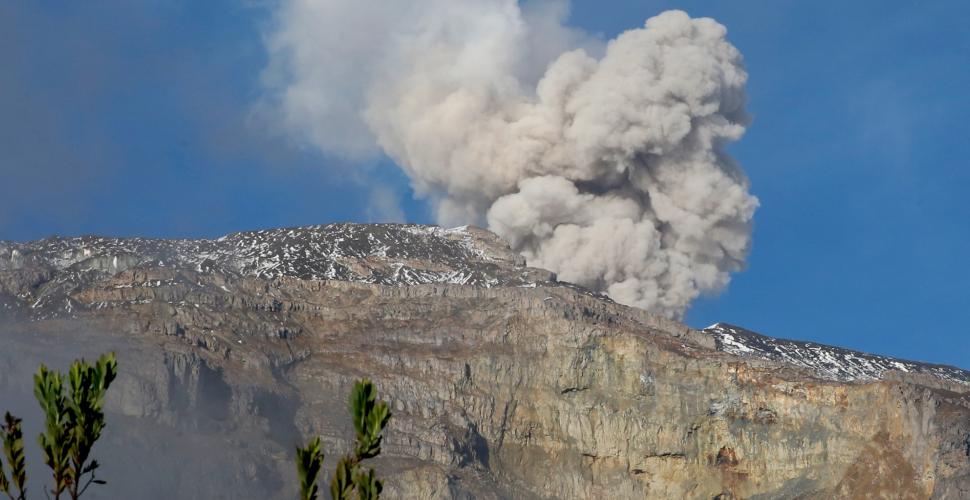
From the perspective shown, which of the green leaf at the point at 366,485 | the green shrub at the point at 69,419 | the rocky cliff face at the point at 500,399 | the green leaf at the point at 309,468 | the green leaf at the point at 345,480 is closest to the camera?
the green leaf at the point at 309,468

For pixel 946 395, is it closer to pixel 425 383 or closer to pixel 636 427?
pixel 636 427

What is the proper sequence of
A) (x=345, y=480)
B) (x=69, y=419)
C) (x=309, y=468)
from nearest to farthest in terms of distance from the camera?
(x=309, y=468) < (x=345, y=480) < (x=69, y=419)

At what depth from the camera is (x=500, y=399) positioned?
191500 millimetres

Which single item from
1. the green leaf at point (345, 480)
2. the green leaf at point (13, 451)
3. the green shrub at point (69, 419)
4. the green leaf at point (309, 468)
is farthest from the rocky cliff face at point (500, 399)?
the green leaf at point (309, 468)

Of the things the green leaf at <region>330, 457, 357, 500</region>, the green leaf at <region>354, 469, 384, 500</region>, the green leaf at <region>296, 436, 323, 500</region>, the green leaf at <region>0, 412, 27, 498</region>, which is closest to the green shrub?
the green leaf at <region>0, 412, 27, 498</region>

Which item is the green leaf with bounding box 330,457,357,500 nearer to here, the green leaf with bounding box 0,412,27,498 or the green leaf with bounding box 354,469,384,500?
the green leaf with bounding box 354,469,384,500

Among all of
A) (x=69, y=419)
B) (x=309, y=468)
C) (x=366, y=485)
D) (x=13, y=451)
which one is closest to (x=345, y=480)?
(x=366, y=485)

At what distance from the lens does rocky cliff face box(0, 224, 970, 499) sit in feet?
579

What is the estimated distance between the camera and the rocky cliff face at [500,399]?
6944 inches

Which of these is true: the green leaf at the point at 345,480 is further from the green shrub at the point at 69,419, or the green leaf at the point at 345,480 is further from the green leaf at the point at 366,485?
the green shrub at the point at 69,419

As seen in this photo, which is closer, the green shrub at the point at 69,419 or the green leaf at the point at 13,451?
the green leaf at the point at 13,451

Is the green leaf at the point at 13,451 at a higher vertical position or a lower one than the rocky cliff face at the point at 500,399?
lower

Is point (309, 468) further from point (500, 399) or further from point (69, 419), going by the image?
point (500, 399)

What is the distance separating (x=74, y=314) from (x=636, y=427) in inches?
2274
